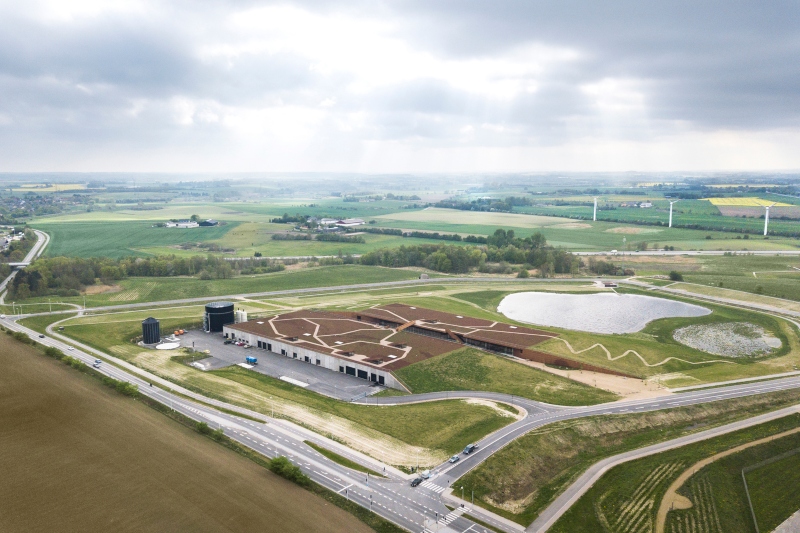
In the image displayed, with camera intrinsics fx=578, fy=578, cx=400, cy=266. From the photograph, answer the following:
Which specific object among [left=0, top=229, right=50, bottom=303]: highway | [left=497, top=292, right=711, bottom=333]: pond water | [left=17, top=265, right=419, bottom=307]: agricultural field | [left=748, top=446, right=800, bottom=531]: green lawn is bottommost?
[left=748, top=446, right=800, bottom=531]: green lawn

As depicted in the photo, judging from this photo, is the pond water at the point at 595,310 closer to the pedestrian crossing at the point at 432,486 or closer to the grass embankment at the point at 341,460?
the pedestrian crossing at the point at 432,486

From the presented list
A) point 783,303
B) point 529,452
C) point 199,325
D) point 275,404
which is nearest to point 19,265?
point 199,325

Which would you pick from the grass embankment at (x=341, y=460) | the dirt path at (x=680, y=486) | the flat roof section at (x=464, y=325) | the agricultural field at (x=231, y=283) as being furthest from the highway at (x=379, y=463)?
the agricultural field at (x=231, y=283)

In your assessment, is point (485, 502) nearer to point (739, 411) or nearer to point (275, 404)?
point (275, 404)

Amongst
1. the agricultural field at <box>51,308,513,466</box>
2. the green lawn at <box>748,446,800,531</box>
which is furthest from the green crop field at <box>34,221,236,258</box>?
the green lawn at <box>748,446,800,531</box>

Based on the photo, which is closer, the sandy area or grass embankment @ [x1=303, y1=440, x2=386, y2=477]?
grass embankment @ [x1=303, y1=440, x2=386, y2=477]

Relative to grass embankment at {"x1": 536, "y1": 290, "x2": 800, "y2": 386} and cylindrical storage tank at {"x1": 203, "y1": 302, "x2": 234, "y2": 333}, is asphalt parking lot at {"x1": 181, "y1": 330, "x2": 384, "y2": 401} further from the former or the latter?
grass embankment at {"x1": 536, "y1": 290, "x2": 800, "y2": 386}
